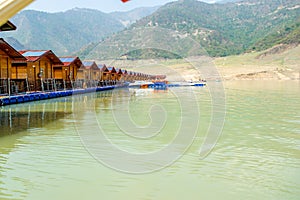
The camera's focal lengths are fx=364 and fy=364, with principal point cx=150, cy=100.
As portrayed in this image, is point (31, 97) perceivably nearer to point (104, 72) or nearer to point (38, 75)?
point (38, 75)

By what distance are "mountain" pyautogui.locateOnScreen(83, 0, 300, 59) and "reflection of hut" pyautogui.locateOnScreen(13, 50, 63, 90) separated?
61013mm

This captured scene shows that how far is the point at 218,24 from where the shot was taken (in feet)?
528

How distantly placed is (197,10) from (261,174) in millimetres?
173078

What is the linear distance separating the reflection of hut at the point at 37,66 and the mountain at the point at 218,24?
61013mm

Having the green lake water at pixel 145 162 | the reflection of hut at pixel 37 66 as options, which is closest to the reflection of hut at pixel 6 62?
the reflection of hut at pixel 37 66

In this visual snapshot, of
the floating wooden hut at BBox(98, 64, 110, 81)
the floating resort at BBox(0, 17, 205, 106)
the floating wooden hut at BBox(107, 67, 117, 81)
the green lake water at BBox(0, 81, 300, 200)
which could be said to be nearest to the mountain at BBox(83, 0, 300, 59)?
the floating wooden hut at BBox(107, 67, 117, 81)

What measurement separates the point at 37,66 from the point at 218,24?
142 metres

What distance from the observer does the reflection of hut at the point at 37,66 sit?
26812mm

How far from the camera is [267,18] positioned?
167 m

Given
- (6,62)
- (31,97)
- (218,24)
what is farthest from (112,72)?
(218,24)

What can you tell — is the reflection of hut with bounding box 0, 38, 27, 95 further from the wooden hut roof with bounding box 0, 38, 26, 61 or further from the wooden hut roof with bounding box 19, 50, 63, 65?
the wooden hut roof with bounding box 19, 50, 63, 65

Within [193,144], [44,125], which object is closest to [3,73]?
[44,125]

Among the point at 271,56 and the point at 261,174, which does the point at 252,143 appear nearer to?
the point at 261,174

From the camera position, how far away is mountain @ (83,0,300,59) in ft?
374
